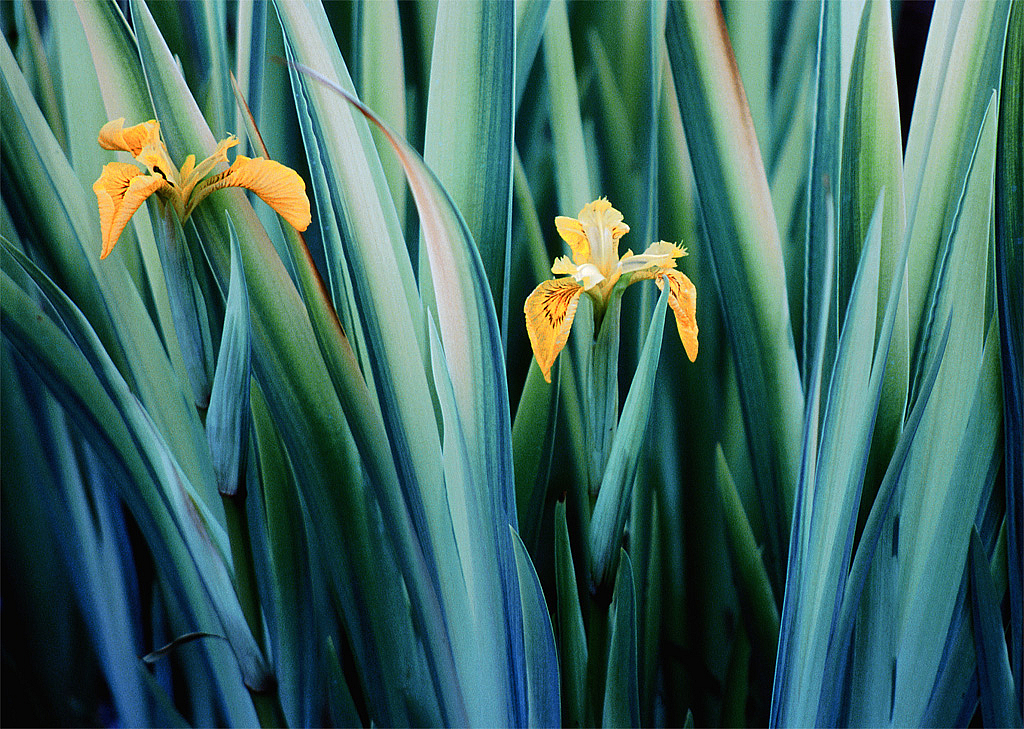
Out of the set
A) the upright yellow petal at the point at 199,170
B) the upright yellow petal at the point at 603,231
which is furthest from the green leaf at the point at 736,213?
the upright yellow petal at the point at 199,170

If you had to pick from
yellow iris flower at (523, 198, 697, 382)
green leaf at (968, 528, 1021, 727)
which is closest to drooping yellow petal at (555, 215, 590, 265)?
yellow iris flower at (523, 198, 697, 382)

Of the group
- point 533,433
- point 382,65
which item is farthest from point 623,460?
point 382,65

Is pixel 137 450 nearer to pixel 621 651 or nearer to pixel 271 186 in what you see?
pixel 271 186

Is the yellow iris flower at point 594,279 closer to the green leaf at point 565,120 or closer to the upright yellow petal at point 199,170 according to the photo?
the green leaf at point 565,120

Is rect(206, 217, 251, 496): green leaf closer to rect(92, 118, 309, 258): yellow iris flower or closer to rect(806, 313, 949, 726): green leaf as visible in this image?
rect(92, 118, 309, 258): yellow iris flower

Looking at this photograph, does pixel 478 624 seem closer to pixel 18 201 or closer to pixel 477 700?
pixel 477 700

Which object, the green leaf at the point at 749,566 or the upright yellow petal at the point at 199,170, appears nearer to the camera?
the upright yellow petal at the point at 199,170

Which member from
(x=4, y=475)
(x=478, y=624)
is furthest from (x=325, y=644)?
(x=4, y=475)

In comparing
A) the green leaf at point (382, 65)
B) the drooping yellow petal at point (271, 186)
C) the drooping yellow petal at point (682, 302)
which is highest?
the green leaf at point (382, 65)
